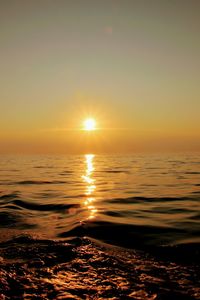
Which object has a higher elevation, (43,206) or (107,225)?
(107,225)

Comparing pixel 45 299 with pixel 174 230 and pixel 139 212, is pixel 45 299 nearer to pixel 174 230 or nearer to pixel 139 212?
pixel 174 230

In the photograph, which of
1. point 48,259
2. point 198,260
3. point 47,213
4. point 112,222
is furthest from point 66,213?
point 198,260

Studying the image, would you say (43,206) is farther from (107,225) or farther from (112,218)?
(107,225)

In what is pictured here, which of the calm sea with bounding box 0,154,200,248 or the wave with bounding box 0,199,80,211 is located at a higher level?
the calm sea with bounding box 0,154,200,248

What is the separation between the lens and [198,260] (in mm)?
5168

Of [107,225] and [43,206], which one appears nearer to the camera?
[107,225]

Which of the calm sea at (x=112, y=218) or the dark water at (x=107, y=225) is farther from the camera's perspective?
the calm sea at (x=112, y=218)

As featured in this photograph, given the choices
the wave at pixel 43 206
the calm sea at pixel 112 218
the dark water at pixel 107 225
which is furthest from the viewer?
the wave at pixel 43 206

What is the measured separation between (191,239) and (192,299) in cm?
297

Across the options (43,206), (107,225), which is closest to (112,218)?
(107,225)

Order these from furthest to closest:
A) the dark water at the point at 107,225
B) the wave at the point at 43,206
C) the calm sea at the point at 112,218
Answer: the wave at the point at 43,206 < the calm sea at the point at 112,218 < the dark water at the point at 107,225

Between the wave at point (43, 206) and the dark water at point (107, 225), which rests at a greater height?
the dark water at point (107, 225)

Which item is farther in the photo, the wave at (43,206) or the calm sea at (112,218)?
the wave at (43,206)

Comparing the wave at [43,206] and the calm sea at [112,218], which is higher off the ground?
the calm sea at [112,218]
